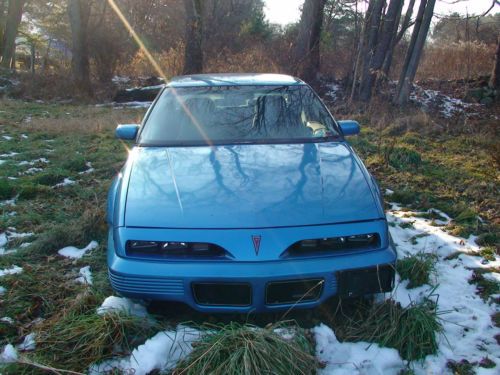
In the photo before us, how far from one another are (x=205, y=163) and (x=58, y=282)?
131 cm

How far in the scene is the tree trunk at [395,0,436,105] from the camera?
9.80m

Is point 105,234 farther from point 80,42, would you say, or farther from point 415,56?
point 80,42

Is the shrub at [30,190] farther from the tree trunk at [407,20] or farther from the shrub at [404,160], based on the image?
the tree trunk at [407,20]

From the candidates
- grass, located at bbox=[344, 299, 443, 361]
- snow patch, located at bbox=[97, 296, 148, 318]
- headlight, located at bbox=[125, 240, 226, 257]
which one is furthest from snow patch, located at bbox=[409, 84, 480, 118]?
snow patch, located at bbox=[97, 296, 148, 318]

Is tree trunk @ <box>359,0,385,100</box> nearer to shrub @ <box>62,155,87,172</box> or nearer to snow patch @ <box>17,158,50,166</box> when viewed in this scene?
shrub @ <box>62,155,87,172</box>

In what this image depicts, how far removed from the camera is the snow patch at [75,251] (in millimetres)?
3571

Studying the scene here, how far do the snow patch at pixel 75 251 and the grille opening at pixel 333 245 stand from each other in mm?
1940

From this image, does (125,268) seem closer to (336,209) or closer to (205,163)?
(205,163)

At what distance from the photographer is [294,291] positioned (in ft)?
7.96

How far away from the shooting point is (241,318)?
8.57 ft

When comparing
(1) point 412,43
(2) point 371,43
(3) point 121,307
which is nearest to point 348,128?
(3) point 121,307

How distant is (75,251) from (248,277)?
192 centimetres

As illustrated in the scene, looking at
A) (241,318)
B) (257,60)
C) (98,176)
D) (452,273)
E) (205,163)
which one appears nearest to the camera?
(241,318)

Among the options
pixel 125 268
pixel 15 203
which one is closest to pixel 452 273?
pixel 125 268
